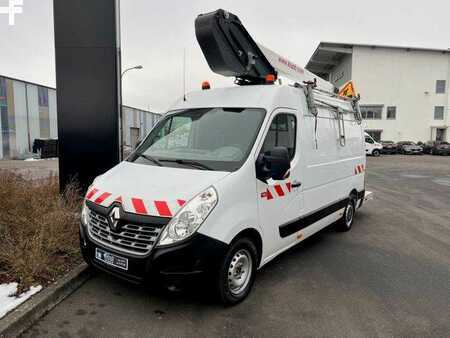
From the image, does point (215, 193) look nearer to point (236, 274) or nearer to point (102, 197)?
point (236, 274)

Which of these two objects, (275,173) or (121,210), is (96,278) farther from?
(275,173)

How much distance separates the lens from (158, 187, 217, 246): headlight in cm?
288

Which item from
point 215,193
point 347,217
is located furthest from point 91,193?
point 347,217

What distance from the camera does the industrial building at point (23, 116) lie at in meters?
21.5

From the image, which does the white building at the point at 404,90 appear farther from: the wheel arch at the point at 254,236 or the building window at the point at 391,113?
the wheel arch at the point at 254,236

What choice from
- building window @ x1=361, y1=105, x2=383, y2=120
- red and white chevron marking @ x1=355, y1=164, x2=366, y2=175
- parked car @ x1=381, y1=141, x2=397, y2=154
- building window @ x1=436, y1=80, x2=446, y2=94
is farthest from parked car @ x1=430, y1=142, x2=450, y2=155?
red and white chevron marking @ x1=355, y1=164, x2=366, y2=175

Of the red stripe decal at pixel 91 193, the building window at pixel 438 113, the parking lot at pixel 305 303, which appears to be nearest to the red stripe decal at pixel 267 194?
the parking lot at pixel 305 303

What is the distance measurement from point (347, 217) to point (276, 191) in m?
3.05

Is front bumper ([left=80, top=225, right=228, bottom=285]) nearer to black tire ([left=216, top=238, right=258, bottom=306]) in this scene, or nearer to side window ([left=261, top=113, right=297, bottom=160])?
black tire ([left=216, top=238, right=258, bottom=306])

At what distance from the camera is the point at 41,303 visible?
10.4ft

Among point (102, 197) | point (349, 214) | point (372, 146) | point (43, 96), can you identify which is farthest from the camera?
point (372, 146)

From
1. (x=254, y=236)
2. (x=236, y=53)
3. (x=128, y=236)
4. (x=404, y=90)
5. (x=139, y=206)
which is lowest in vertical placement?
(x=254, y=236)

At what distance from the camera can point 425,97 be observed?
43.9 meters

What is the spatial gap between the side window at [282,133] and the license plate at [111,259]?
5.97ft
